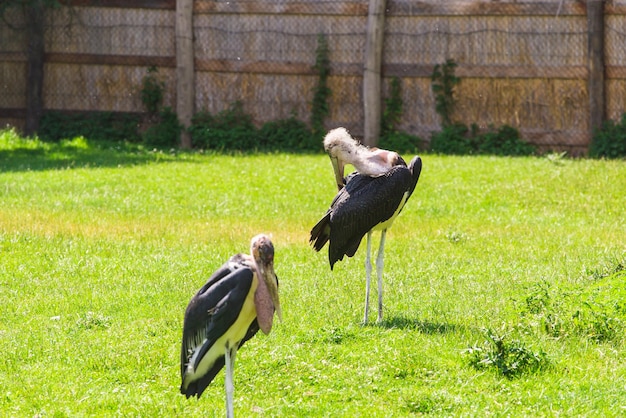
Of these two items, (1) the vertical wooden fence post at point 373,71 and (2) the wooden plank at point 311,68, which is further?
(1) the vertical wooden fence post at point 373,71

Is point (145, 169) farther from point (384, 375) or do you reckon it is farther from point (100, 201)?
point (384, 375)

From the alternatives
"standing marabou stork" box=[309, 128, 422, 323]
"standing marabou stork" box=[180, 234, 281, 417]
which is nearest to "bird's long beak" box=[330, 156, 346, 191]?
"standing marabou stork" box=[309, 128, 422, 323]

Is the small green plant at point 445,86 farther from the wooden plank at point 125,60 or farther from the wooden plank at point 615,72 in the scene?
the wooden plank at point 125,60

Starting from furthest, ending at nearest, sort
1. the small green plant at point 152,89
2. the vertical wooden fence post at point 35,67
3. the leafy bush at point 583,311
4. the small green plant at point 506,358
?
the vertical wooden fence post at point 35,67, the small green plant at point 152,89, the leafy bush at point 583,311, the small green plant at point 506,358

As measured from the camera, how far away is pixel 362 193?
24.5 feet

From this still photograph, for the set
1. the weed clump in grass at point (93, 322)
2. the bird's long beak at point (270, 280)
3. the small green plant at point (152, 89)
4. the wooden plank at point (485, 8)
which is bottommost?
the weed clump in grass at point (93, 322)

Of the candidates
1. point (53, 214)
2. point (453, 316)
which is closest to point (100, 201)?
point (53, 214)

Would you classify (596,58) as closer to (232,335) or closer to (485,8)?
(485,8)

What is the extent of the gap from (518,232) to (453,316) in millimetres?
3633

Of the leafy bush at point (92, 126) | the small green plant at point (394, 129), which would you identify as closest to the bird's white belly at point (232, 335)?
the small green plant at point (394, 129)

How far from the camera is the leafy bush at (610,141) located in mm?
16109

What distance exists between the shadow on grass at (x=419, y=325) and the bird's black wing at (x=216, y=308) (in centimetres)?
224

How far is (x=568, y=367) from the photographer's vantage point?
6.47 meters

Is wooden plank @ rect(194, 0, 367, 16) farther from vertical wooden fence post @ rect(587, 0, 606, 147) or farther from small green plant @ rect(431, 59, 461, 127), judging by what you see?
vertical wooden fence post @ rect(587, 0, 606, 147)
